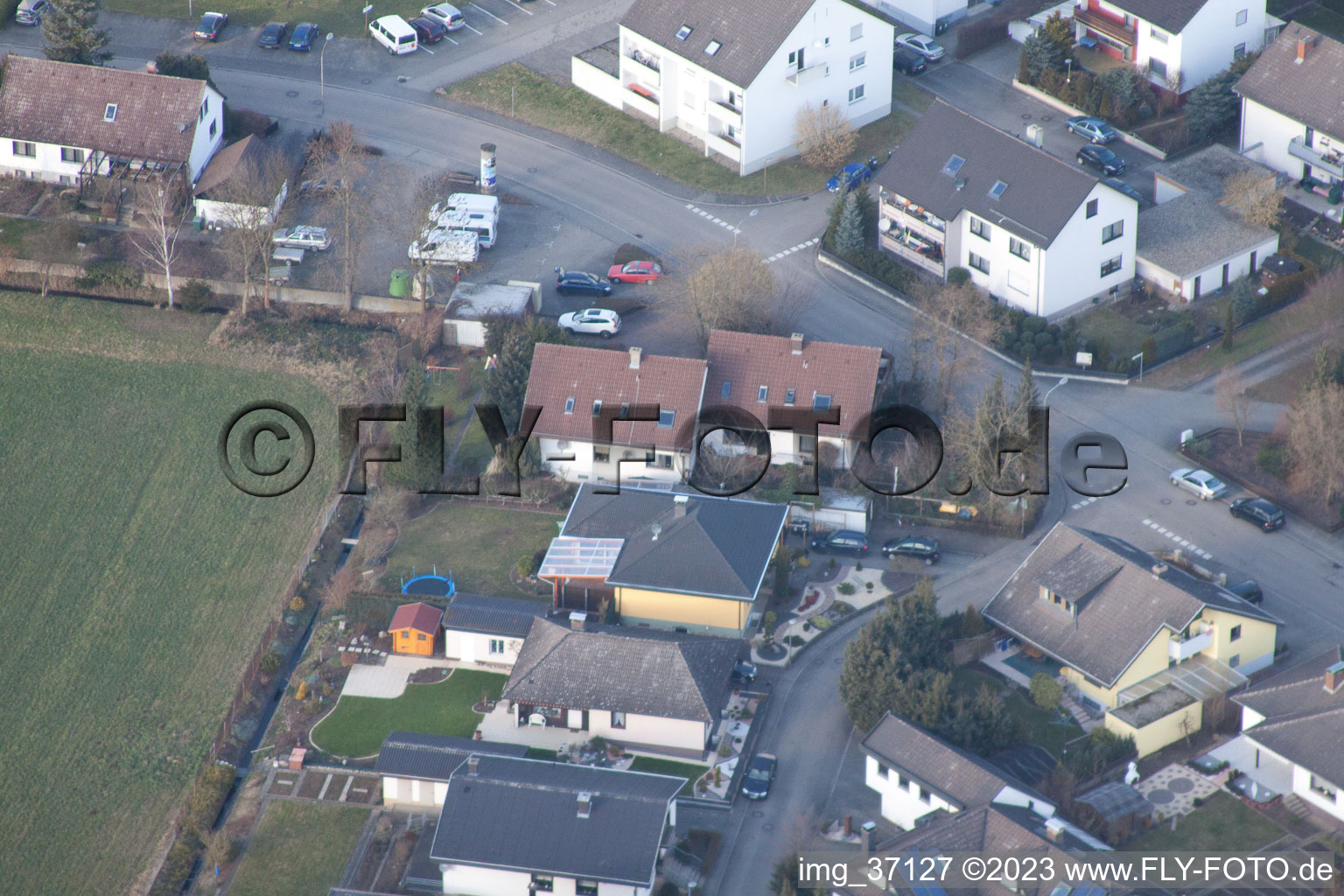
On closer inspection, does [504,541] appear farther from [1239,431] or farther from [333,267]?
[1239,431]

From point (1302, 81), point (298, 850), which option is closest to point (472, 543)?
point (298, 850)

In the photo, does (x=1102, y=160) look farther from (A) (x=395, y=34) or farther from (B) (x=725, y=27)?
(A) (x=395, y=34)

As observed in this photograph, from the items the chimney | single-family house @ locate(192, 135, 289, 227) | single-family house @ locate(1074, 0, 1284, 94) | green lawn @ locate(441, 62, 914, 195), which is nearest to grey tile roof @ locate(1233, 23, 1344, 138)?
single-family house @ locate(1074, 0, 1284, 94)

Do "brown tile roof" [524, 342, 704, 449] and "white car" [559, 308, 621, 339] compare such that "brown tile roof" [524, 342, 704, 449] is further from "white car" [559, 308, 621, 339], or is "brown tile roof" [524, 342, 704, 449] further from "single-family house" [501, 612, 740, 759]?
"single-family house" [501, 612, 740, 759]

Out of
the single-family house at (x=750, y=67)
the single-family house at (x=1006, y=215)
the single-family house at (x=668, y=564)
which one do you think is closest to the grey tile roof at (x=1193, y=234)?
the single-family house at (x=1006, y=215)

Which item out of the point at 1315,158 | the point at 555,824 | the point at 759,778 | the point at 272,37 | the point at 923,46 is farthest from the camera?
the point at 272,37

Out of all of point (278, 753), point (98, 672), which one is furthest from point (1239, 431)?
point (98, 672)
